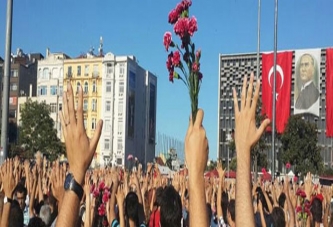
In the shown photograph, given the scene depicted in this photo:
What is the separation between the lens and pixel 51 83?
8688cm

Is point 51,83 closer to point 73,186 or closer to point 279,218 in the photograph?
point 279,218

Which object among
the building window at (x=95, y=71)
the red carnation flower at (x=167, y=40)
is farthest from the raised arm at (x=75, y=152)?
the building window at (x=95, y=71)

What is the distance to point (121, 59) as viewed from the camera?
85000 millimetres

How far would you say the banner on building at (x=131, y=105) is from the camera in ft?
282

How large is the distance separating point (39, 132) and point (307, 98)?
25754mm

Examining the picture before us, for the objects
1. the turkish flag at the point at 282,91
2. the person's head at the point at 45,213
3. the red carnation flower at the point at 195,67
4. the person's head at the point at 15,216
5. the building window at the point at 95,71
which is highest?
the building window at the point at 95,71

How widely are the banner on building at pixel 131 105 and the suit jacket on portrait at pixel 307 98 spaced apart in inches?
1456

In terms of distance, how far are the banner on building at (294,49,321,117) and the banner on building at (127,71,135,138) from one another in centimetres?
3548

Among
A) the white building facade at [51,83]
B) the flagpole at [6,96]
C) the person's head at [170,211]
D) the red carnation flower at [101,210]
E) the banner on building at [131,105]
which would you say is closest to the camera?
the person's head at [170,211]

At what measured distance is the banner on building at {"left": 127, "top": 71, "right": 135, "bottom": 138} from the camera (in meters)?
85.9

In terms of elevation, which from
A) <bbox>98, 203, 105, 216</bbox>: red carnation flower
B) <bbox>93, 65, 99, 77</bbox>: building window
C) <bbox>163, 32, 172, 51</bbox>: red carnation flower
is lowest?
<bbox>98, 203, 105, 216</bbox>: red carnation flower

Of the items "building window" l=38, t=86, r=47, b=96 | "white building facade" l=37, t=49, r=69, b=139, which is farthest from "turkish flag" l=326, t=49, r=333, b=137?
"building window" l=38, t=86, r=47, b=96

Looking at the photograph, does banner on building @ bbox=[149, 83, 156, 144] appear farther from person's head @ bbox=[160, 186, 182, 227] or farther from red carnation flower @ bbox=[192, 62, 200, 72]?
person's head @ bbox=[160, 186, 182, 227]

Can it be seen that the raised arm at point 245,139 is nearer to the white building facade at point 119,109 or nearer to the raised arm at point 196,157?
the raised arm at point 196,157
